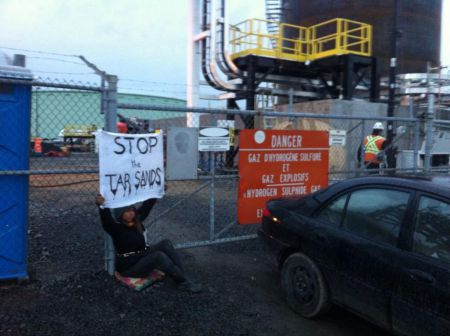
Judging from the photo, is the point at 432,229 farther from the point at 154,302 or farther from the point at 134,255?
the point at 134,255

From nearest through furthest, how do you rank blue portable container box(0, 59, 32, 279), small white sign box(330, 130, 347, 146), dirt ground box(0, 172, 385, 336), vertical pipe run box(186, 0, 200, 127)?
1. dirt ground box(0, 172, 385, 336)
2. blue portable container box(0, 59, 32, 279)
3. small white sign box(330, 130, 347, 146)
4. vertical pipe run box(186, 0, 200, 127)

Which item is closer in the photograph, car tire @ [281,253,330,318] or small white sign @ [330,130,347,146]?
car tire @ [281,253,330,318]

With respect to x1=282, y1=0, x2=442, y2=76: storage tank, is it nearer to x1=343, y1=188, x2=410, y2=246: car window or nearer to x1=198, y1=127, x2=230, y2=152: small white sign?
x1=198, y1=127, x2=230, y2=152: small white sign

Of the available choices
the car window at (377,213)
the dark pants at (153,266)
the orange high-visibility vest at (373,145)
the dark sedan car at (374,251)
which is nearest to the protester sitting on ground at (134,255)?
the dark pants at (153,266)

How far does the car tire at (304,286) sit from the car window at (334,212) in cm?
40

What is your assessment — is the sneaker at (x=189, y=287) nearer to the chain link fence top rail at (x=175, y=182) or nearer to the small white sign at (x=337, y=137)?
the chain link fence top rail at (x=175, y=182)

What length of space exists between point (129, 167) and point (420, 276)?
110 inches

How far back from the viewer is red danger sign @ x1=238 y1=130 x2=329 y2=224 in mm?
5160

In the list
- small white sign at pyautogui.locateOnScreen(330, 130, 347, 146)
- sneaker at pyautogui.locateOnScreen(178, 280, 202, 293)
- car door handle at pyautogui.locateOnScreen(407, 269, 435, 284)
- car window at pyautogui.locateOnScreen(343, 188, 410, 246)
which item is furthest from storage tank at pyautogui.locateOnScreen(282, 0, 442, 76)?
car door handle at pyautogui.locateOnScreen(407, 269, 435, 284)

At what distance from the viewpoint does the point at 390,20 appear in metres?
19.6

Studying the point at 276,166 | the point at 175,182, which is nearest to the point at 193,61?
the point at 175,182

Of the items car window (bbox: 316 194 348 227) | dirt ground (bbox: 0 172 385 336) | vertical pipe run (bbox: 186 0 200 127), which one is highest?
vertical pipe run (bbox: 186 0 200 127)

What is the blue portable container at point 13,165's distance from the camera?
A: 3.80 meters

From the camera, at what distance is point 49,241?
18.9 feet
